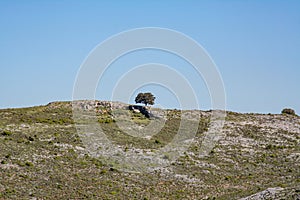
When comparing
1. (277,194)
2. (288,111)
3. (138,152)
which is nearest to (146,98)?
(288,111)

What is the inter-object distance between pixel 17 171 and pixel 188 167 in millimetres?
22178

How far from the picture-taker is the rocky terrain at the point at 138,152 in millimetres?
50719

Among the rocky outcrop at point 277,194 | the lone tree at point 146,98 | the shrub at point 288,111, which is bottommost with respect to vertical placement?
the rocky outcrop at point 277,194

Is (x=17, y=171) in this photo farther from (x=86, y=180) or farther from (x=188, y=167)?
(x=188, y=167)

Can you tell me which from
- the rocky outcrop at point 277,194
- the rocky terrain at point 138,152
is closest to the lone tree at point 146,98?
the rocky terrain at point 138,152

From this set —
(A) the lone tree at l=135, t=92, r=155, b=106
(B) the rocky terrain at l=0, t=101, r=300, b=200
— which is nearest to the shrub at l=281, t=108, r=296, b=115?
(B) the rocky terrain at l=0, t=101, r=300, b=200

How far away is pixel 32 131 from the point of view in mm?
70000

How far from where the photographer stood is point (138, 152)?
219 ft

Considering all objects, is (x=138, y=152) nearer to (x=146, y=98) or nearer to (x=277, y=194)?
(x=277, y=194)

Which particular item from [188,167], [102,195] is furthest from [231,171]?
[102,195]

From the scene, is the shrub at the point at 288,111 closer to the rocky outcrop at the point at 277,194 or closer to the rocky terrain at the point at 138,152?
the rocky terrain at the point at 138,152

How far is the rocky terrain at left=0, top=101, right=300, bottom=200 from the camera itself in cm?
5072

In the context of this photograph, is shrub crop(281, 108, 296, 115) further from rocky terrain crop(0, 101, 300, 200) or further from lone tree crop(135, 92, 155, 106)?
lone tree crop(135, 92, 155, 106)

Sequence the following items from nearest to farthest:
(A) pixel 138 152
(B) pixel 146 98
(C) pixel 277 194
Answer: (C) pixel 277 194
(A) pixel 138 152
(B) pixel 146 98
